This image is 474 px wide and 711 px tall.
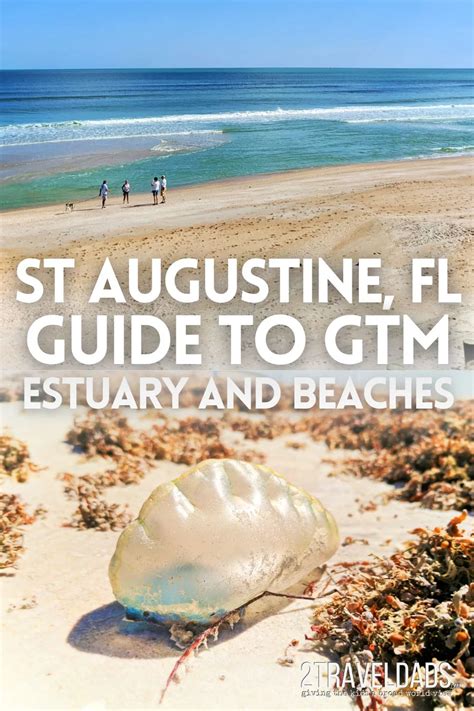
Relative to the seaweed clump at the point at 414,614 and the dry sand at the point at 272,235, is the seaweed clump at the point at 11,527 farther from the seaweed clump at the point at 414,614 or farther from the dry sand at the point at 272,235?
the dry sand at the point at 272,235

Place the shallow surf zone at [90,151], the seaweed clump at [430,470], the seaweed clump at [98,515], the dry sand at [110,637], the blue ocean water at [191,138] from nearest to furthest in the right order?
the dry sand at [110,637]
the seaweed clump at [98,515]
the seaweed clump at [430,470]
the blue ocean water at [191,138]
the shallow surf zone at [90,151]

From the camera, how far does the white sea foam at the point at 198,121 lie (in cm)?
4769

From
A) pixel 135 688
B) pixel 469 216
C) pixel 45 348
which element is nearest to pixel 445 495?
pixel 135 688

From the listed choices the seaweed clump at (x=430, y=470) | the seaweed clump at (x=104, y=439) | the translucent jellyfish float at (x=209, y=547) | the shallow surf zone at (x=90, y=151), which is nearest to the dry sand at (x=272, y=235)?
the seaweed clump at (x=104, y=439)

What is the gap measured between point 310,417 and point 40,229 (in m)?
17.6

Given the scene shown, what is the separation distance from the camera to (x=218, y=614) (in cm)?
443

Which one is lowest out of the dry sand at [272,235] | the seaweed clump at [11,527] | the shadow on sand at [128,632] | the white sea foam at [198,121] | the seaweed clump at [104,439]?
the shadow on sand at [128,632]

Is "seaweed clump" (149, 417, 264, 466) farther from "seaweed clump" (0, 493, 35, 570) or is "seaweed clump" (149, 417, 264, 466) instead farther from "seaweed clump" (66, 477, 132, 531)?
"seaweed clump" (0, 493, 35, 570)

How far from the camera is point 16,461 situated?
654 centimetres

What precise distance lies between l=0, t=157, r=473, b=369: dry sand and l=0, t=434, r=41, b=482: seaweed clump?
4706 mm

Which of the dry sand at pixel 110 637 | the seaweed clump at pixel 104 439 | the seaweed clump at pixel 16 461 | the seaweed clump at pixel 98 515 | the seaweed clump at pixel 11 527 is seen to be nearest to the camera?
the dry sand at pixel 110 637

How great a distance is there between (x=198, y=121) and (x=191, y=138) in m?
12.5

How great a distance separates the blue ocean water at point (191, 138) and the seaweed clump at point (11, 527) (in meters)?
23.8

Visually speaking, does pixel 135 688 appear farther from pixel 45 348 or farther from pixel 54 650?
pixel 45 348
